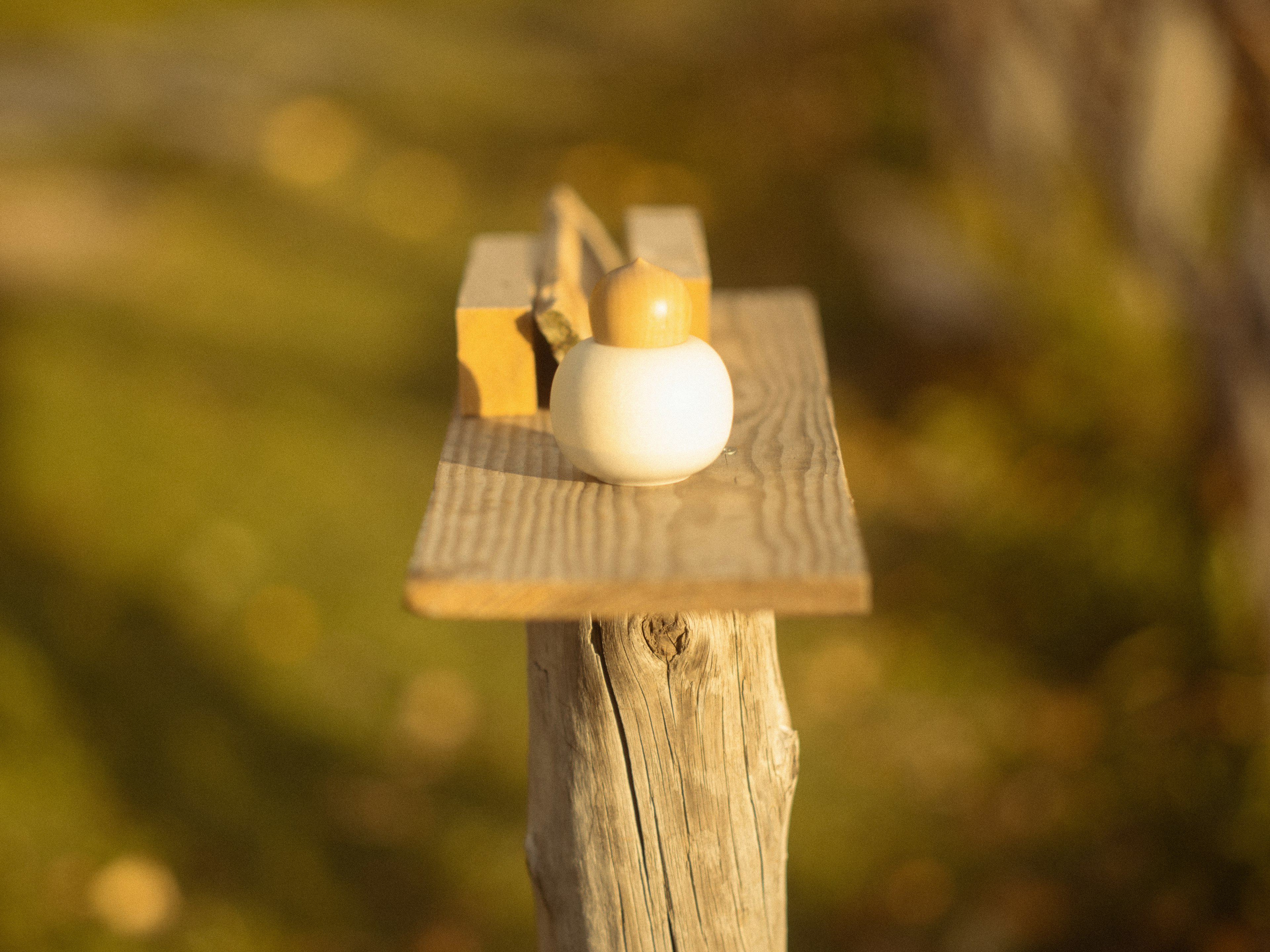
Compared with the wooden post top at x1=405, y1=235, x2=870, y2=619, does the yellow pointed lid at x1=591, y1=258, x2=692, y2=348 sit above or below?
above

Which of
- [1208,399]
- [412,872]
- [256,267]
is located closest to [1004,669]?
[1208,399]

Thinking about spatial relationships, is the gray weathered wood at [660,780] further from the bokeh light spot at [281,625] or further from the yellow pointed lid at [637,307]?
the bokeh light spot at [281,625]

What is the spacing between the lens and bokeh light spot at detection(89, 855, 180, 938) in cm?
298

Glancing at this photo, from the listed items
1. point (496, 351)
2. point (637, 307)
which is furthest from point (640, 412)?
point (496, 351)

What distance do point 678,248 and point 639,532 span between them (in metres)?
0.68

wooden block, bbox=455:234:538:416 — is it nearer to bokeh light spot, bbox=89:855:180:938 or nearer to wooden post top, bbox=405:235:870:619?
wooden post top, bbox=405:235:870:619

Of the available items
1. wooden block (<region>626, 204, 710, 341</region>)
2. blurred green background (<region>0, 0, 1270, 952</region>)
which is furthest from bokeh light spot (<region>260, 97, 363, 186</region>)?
wooden block (<region>626, 204, 710, 341</region>)

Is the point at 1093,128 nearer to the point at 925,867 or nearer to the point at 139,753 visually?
the point at 925,867

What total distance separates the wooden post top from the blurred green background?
6.19ft

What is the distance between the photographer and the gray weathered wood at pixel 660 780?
155cm

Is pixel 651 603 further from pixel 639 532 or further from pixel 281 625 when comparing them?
pixel 281 625

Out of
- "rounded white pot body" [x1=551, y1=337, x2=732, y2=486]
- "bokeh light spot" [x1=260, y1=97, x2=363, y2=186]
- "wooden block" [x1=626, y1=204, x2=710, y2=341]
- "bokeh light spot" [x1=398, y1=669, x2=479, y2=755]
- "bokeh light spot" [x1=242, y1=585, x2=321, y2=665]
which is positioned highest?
"bokeh light spot" [x1=260, y1=97, x2=363, y2=186]

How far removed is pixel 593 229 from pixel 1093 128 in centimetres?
315

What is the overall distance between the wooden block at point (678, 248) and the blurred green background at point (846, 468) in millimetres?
1858
